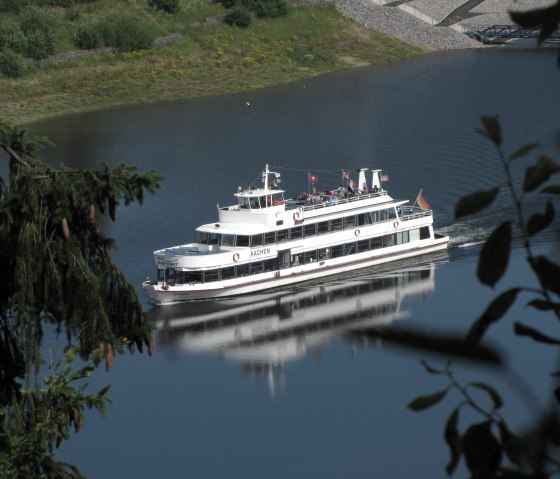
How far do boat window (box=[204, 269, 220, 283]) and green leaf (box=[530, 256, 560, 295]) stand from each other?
95.9 feet

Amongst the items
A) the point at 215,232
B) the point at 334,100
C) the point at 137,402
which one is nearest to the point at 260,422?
the point at 137,402

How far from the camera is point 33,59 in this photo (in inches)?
2216

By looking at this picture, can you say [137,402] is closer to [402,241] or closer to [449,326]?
[402,241]

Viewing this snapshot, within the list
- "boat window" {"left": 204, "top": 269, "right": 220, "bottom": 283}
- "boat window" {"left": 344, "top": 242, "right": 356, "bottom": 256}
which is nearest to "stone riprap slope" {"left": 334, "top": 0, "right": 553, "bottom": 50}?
"boat window" {"left": 344, "top": 242, "right": 356, "bottom": 256}

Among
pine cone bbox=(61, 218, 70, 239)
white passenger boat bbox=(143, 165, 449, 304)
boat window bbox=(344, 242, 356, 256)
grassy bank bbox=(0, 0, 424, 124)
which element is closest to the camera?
pine cone bbox=(61, 218, 70, 239)

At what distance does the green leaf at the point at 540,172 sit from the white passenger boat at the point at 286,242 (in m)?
28.3

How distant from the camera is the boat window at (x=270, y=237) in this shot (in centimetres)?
3222

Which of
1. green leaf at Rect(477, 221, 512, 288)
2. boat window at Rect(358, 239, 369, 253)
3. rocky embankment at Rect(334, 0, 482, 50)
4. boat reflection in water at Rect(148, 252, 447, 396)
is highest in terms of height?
rocky embankment at Rect(334, 0, 482, 50)

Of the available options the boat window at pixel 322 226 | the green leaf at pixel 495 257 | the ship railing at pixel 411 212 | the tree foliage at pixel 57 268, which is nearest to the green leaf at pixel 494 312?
the green leaf at pixel 495 257

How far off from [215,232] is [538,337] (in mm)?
29508

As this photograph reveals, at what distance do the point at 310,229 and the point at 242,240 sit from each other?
6.99 ft

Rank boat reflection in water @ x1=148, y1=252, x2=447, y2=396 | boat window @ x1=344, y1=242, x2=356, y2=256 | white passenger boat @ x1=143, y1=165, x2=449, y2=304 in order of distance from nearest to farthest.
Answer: boat reflection in water @ x1=148, y1=252, x2=447, y2=396 → white passenger boat @ x1=143, y1=165, x2=449, y2=304 → boat window @ x1=344, y1=242, x2=356, y2=256

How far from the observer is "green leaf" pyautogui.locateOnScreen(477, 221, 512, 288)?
1.90m

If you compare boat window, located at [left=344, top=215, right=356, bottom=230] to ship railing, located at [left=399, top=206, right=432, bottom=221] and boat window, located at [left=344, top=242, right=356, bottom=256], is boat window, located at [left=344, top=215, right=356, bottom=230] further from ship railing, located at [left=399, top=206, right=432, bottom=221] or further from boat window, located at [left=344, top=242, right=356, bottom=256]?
ship railing, located at [left=399, top=206, right=432, bottom=221]
